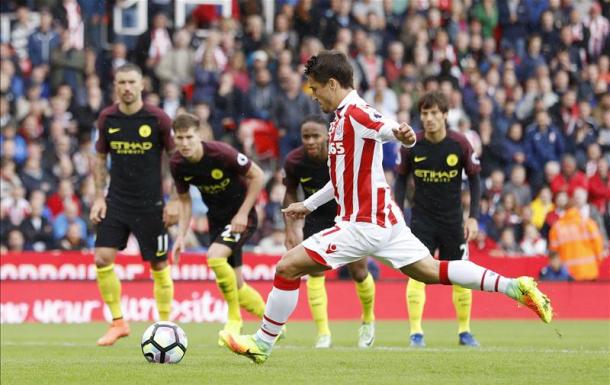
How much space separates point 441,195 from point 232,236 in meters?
2.19

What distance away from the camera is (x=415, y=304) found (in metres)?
13.9

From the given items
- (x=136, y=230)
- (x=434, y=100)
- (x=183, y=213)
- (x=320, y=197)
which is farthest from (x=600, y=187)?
(x=320, y=197)

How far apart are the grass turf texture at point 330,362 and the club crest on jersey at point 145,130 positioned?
2.17 m

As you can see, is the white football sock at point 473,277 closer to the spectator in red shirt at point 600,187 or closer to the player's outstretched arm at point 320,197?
the player's outstretched arm at point 320,197

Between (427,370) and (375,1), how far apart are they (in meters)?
→ 17.1

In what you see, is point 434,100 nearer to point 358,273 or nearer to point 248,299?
point 358,273

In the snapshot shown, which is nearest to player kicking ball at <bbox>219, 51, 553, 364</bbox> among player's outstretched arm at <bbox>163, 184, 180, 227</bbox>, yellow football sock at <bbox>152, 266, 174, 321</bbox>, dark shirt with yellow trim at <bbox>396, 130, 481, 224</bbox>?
dark shirt with yellow trim at <bbox>396, 130, 481, 224</bbox>

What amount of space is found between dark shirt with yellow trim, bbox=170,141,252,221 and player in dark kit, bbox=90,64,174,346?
0.30 metres

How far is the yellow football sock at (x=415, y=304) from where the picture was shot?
13.7 metres

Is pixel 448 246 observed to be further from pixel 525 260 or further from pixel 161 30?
pixel 161 30

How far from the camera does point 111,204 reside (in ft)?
45.6

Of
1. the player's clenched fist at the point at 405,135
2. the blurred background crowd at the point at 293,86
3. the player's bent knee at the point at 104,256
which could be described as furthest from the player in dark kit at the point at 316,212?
the blurred background crowd at the point at 293,86

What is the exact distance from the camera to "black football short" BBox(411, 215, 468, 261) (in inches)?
544

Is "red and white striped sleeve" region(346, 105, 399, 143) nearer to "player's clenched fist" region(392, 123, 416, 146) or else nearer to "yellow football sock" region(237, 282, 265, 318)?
"player's clenched fist" region(392, 123, 416, 146)
